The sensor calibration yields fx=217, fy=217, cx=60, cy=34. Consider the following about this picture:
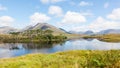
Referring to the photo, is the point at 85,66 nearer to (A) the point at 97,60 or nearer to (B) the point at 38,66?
(A) the point at 97,60

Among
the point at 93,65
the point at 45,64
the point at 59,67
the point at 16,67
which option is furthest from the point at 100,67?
the point at 16,67

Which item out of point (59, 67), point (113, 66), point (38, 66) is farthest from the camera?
point (38, 66)

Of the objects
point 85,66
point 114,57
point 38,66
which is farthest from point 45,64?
point 114,57

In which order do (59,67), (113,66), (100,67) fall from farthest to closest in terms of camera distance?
(59,67) → (100,67) → (113,66)

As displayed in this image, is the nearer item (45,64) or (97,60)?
(97,60)

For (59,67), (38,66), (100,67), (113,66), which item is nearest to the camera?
(113,66)

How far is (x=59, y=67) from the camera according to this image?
1262 centimetres

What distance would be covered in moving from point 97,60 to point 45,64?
3.99m

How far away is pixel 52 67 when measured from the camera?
1290 cm

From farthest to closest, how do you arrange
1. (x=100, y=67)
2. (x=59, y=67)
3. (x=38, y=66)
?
(x=38, y=66), (x=59, y=67), (x=100, y=67)

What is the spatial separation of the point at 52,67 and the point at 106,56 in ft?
10.7

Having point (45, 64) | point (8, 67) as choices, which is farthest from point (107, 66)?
point (8, 67)

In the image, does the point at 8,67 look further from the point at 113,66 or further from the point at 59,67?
the point at 113,66

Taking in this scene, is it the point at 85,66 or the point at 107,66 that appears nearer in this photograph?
the point at 107,66
